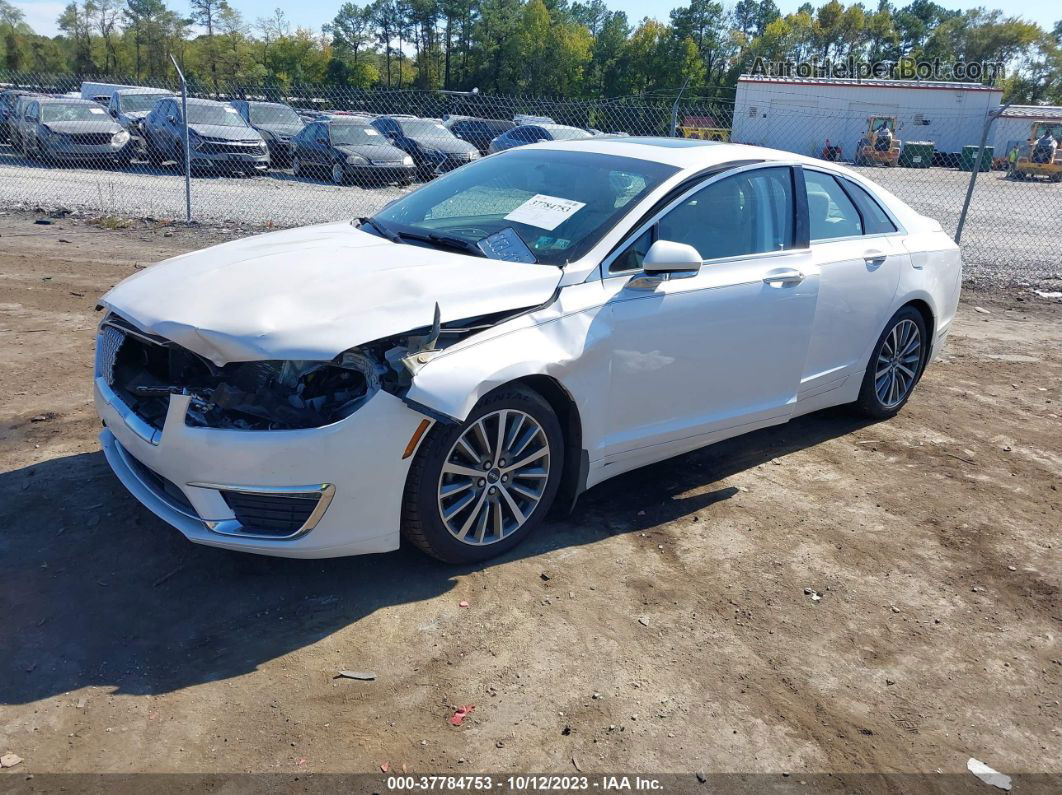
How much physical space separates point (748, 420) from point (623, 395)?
39.9 inches

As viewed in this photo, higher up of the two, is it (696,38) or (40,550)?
(696,38)

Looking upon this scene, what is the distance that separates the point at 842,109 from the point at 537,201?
4319 centimetres

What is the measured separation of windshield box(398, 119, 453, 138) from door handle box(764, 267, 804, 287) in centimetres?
1655

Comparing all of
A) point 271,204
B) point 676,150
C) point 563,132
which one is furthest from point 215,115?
point 676,150

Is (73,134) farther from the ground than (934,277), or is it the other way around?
(73,134)

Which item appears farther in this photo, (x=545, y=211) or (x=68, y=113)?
(x=68, y=113)

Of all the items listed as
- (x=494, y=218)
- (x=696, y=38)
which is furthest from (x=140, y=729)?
(x=696, y=38)

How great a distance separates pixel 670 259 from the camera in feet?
12.9

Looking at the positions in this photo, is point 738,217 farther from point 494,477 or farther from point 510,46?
point 510,46

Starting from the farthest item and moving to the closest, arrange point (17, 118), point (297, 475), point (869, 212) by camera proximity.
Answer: point (17, 118) → point (869, 212) → point (297, 475)

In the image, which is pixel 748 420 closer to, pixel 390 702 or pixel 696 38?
pixel 390 702

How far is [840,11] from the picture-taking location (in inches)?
3839

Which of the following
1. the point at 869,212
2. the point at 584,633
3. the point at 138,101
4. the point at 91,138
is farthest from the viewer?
the point at 138,101

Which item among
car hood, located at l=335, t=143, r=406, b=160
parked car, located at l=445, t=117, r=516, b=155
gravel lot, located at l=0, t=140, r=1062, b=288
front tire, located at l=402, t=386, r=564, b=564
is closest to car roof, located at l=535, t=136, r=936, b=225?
front tire, located at l=402, t=386, r=564, b=564
